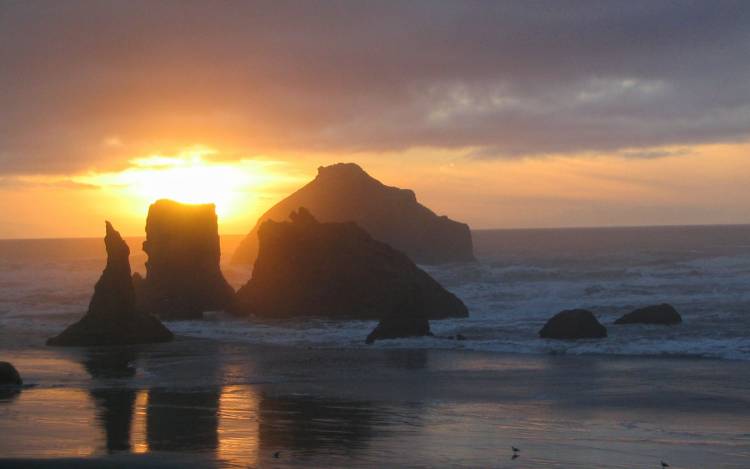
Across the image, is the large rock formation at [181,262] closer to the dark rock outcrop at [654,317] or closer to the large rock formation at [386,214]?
the dark rock outcrop at [654,317]

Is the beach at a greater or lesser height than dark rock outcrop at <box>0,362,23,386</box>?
lesser

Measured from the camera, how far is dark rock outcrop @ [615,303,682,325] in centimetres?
4403

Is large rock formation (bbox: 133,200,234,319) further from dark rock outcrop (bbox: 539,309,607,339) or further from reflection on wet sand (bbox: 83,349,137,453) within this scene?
dark rock outcrop (bbox: 539,309,607,339)

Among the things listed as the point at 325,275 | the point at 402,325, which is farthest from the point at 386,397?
the point at 325,275

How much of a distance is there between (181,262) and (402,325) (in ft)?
69.9

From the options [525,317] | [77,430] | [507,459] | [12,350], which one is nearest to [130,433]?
[77,430]

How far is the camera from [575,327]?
39.6 metres

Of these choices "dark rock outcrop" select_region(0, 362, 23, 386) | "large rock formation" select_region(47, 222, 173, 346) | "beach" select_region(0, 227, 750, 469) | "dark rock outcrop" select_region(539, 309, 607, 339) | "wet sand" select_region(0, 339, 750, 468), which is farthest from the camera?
"large rock formation" select_region(47, 222, 173, 346)

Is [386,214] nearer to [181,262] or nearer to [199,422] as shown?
[181,262]

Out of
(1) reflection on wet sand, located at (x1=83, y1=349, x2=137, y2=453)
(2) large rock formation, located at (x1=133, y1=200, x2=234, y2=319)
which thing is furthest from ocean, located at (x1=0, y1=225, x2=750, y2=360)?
(1) reflection on wet sand, located at (x1=83, y1=349, x2=137, y2=453)

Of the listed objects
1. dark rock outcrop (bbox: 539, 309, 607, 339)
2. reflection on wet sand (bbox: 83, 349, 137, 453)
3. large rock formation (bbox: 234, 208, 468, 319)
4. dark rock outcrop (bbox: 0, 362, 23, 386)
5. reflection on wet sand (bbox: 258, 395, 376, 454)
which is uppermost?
large rock formation (bbox: 234, 208, 468, 319)

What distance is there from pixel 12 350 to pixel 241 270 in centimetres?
7789

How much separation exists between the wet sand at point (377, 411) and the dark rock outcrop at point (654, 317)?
33.3 feet

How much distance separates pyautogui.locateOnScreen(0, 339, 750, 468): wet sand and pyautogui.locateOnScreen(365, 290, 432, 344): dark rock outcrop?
486cm
